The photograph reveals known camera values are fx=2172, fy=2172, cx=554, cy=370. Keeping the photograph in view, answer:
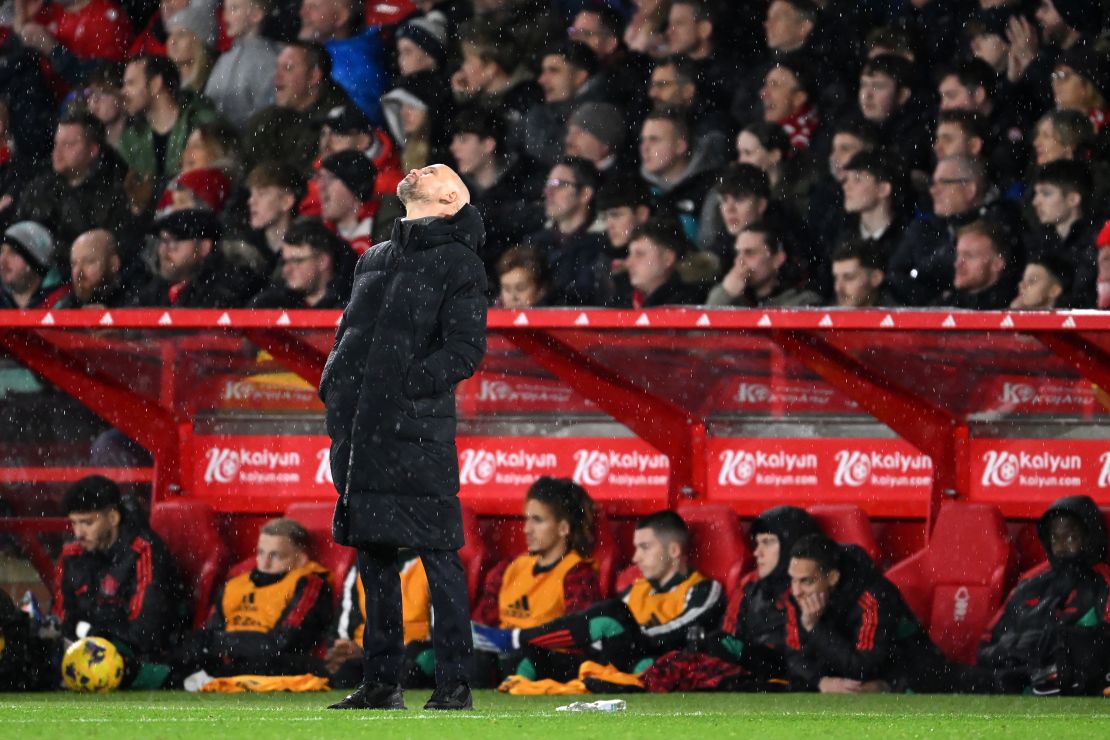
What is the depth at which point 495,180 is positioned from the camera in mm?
10977

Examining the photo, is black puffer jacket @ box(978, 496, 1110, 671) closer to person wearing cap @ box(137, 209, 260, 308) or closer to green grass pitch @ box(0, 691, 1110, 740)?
green grass pitch @ box(0, 691, 1110, 740)

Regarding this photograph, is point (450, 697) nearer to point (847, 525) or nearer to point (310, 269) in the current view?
point (847, 525)

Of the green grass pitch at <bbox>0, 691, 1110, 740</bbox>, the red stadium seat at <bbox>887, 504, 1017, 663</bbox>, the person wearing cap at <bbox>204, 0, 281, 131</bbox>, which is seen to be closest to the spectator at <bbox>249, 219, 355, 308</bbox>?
the person wearing cap at <bbox>204, 0, 281, 131</bbox>

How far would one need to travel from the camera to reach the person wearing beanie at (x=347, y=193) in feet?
36.3

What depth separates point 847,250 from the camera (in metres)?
9.52

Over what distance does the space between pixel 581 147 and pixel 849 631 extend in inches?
132

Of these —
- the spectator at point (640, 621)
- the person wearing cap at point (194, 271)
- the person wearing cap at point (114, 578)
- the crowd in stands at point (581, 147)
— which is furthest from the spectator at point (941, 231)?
the person wearing cap at point (114, 578)

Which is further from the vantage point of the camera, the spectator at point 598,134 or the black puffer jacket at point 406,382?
the spectator at point 598,134

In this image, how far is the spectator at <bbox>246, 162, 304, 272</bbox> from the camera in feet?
36.6

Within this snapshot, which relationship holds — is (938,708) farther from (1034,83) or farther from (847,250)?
(1034,83)

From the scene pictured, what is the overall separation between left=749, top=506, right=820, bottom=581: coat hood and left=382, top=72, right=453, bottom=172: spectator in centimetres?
315

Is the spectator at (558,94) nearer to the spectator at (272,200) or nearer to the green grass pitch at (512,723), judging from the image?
the spectator at (272,200)

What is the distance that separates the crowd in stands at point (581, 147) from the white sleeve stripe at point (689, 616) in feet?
4.57

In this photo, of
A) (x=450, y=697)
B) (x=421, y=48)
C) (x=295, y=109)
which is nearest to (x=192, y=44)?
(x=295, y=109)
